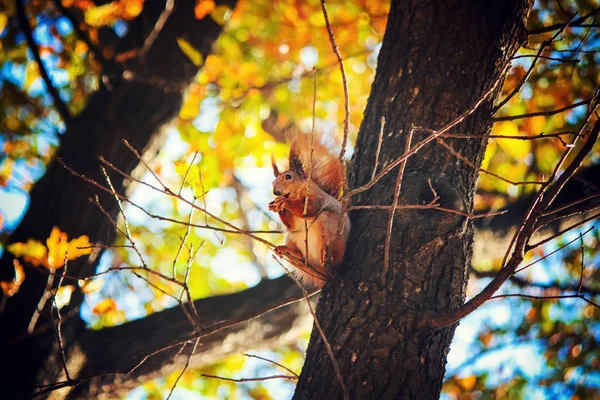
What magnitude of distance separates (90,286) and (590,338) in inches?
164

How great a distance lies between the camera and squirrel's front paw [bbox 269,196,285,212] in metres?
2.31

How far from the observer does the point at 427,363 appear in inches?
73.1

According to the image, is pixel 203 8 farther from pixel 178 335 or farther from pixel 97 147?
pixel 178 335

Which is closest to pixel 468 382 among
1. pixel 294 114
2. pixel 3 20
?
pixel 294 114

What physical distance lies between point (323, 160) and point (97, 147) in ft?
6.04

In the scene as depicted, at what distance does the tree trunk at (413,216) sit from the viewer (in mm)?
1854

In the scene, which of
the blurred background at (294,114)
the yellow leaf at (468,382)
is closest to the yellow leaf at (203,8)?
the blurred background at (294,114)

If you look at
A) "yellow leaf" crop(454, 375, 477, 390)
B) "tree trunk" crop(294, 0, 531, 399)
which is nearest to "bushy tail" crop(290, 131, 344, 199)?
"tree trunk" crop(294, 0, 531, 399)

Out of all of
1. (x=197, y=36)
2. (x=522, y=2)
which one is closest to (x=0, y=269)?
(x=197, y=36)

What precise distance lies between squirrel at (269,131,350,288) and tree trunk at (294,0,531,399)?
0.15 metres

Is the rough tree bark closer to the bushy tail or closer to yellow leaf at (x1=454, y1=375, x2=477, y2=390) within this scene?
the bushy tail

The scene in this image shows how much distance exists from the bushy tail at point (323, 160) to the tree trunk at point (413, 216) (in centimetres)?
16

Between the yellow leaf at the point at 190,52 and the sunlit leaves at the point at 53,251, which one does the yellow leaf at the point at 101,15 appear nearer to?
the yellow leaf at the point at 190,52

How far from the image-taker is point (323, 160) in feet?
8.18
